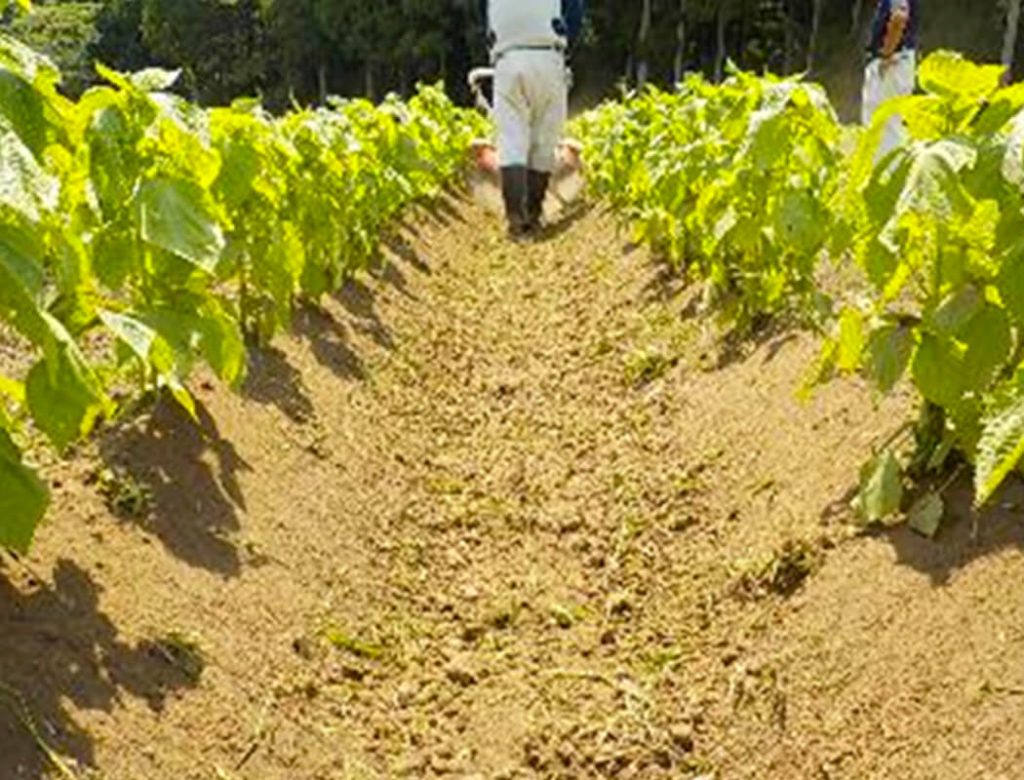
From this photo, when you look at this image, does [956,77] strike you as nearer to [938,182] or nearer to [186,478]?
[938,182]

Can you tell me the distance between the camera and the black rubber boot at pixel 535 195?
422 inches

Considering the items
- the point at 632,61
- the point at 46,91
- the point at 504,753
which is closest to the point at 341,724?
the point at 504,753

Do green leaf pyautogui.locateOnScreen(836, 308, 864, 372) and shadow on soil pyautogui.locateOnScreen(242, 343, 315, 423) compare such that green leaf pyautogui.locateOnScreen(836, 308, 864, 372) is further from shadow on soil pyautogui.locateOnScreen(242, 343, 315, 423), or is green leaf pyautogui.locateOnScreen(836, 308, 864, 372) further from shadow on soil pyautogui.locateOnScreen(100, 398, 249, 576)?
shadow on soil pyautogui.locateOnScreen(242, 343, 315, 423)

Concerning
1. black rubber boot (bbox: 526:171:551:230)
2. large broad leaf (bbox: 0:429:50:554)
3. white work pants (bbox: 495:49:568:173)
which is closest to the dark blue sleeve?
white work pants (bbox: 495:49:568:173)

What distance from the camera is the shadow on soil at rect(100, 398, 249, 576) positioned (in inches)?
134

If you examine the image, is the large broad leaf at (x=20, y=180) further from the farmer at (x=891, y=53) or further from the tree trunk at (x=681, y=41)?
the tree trunk at (x=681, y=41)

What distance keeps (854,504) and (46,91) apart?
196cm

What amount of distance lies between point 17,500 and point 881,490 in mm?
1811

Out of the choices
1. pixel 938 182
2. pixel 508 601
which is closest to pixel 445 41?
pixel 508 601

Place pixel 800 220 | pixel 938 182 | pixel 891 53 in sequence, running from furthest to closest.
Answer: pixel 891 53
pixel 800 220
pixel 938 182

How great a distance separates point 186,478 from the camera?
3660 millimetres

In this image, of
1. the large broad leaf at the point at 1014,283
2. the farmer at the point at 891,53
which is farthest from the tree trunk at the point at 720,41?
the large broad leaf at the point at 1014,283

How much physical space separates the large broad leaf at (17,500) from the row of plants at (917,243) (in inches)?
60.4

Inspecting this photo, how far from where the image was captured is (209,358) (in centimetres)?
334
